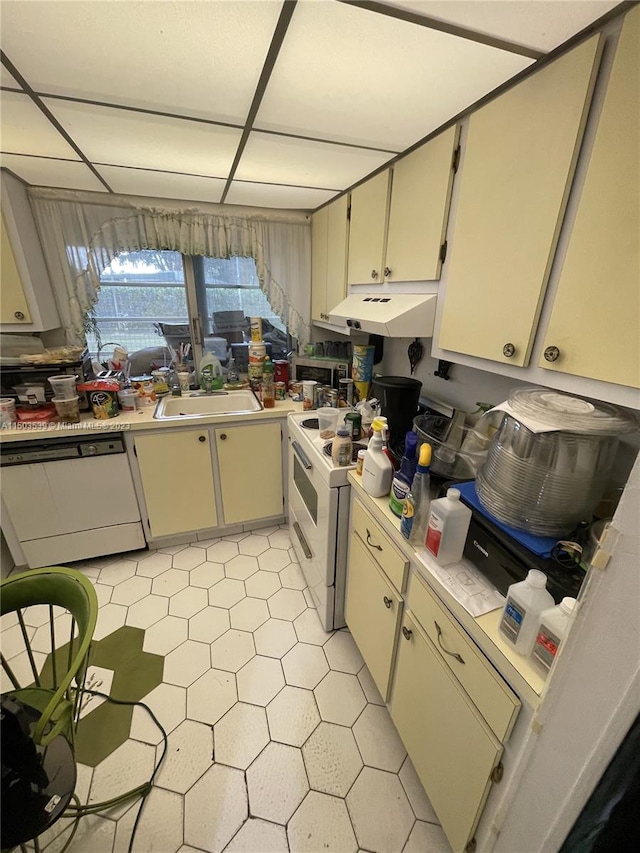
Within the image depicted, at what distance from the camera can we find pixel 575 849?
1.67 ft

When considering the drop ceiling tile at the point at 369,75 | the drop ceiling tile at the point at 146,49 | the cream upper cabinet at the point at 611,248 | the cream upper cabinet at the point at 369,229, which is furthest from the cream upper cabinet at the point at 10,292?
the cream upper cabinet at the point at 611,248

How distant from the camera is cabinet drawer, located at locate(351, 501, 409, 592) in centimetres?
106

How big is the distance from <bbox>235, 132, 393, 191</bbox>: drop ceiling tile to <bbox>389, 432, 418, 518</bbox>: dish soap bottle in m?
1.15

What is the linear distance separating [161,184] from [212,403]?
1253 millimetres

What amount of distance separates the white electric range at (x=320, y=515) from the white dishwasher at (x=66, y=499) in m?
0.97

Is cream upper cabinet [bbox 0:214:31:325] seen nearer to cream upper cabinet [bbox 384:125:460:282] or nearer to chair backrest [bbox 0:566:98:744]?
chair backrest [bbox 0:566:98:744]

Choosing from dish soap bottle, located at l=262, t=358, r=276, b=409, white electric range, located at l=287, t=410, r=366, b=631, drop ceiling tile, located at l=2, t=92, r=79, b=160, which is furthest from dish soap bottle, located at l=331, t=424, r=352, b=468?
drop ceiling tile, located at l=2, t=92, r=79, b=160

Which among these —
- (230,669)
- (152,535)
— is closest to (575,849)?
(230,669)

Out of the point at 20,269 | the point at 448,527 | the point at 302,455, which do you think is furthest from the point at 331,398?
the point at 20,269

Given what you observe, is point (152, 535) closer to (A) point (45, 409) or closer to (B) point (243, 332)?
(A) point (45, 409)

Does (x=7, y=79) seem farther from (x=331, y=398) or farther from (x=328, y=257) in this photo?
(x=331, y=398)

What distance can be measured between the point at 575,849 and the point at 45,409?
94.5 inches

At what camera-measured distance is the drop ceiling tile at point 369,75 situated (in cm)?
73

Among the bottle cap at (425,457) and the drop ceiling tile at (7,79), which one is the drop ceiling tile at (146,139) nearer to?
the drop ceiling tile at (7,79)
